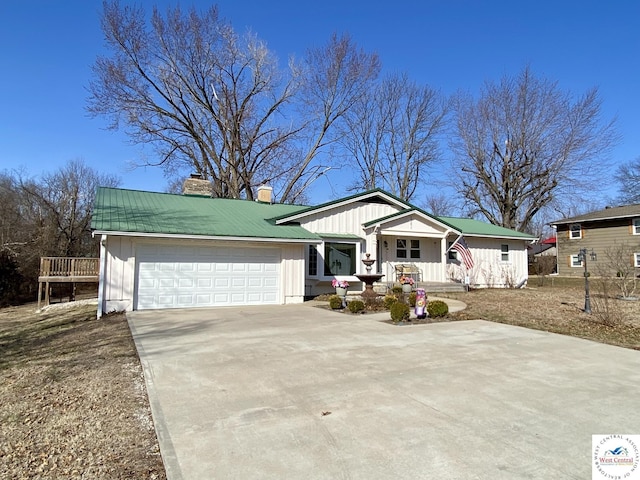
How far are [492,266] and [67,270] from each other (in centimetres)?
2038

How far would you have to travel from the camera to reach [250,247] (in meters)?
13.2

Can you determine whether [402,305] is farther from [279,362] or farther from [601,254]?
[601,254]

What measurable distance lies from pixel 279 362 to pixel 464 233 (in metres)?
15.9

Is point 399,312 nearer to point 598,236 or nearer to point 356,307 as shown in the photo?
point 356,307

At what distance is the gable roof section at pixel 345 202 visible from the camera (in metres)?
15.3

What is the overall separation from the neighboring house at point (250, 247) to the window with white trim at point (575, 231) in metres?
14.8

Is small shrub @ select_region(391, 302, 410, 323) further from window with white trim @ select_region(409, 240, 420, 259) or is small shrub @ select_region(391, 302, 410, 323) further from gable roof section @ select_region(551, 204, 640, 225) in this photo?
gable roof section @ select_region(551, 204, 640, 225)

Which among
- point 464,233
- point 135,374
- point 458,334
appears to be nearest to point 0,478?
point 135,374

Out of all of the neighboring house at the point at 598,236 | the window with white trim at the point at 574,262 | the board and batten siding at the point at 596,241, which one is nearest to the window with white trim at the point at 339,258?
the neighboring house at the point at 598,236

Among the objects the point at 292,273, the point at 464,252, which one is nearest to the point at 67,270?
the point at 292,273

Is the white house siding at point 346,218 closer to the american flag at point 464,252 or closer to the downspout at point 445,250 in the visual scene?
the downspout at point 445,250

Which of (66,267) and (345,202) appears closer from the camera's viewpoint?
(66,267)

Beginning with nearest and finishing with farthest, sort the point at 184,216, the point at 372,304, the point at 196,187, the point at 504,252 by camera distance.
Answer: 1. the point at 372,304
2. the point at 184,216
3. the point at 196,187
4. the point at 504,252

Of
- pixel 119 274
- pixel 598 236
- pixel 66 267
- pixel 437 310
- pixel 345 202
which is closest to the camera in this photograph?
pixel 437 310
